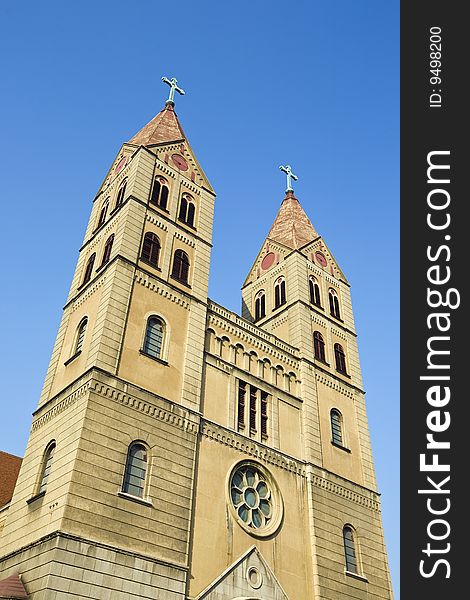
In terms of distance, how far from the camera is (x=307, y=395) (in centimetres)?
3005

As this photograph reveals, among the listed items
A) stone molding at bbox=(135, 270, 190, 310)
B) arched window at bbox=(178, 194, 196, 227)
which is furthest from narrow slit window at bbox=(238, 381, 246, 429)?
arched window at bbox=(178, 194, 196, 227)

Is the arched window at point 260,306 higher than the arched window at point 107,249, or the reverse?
the arched window at point 260,306

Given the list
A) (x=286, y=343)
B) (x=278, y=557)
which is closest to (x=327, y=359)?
(x=286, y=343)

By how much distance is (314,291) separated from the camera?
120ft

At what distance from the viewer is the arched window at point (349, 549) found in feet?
85.7

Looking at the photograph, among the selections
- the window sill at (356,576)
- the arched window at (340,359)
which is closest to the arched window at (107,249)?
the arched window at (340,359)

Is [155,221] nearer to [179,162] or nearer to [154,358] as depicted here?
[179,162]

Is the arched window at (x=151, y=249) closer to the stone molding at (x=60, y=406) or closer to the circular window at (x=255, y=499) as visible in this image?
the stone molding at (x=60, y=406)

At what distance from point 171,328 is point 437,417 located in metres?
12.8

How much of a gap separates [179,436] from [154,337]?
4.45 m

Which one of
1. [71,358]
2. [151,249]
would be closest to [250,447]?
[71,358]

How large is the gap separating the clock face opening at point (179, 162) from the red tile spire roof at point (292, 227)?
30.2 feet

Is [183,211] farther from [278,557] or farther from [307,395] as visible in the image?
[278,557]

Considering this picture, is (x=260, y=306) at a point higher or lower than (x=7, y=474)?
higher
